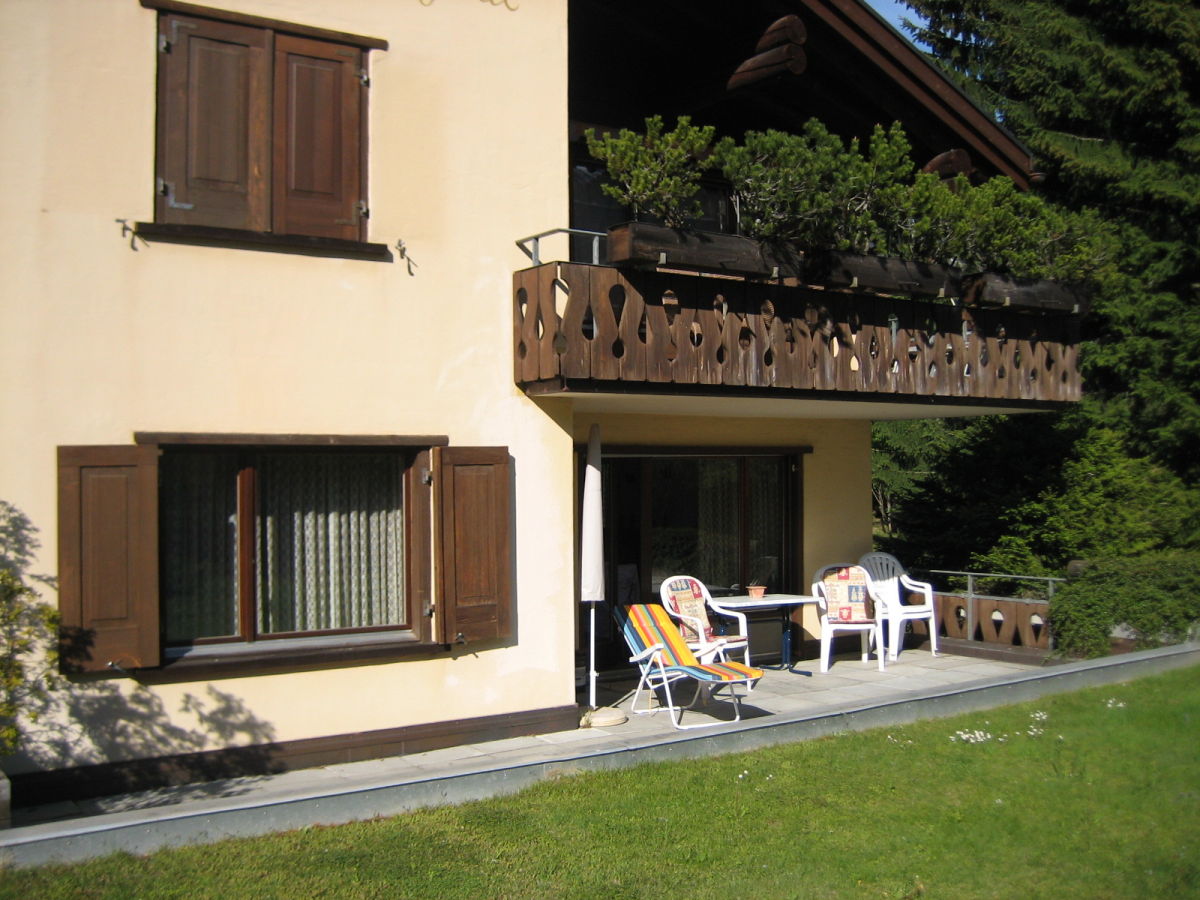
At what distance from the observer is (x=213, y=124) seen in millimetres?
7504

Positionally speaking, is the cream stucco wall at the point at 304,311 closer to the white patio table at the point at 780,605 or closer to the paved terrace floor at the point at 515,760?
the paved terrace floor at the point at 515,760

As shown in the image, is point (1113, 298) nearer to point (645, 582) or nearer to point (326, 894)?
point (645, 582)

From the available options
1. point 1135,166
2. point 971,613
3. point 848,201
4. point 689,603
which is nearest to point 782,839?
point 689,603

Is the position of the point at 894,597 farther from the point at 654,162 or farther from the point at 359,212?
the point at 359,212

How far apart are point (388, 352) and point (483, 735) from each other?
2.82 m

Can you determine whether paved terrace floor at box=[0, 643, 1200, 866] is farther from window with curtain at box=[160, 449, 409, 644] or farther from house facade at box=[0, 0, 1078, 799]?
window with curtain at box=[160, 449, 409, 644]

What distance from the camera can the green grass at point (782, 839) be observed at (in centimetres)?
555

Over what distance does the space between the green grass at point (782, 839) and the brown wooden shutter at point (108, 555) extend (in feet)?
5.60

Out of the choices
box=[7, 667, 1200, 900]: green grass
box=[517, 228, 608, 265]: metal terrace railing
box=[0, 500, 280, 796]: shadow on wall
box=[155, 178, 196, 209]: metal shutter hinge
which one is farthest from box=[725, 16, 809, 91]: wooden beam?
box=[0, 500, 280, 796]: shadow on wall

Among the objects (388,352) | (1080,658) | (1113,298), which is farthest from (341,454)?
(1113,298)

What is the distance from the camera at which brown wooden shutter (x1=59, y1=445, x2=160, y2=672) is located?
6.80 m

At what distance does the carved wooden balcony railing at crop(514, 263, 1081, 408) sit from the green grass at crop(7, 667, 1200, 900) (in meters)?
2.77

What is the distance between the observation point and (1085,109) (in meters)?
18.1

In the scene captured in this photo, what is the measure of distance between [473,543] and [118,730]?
101 inches
